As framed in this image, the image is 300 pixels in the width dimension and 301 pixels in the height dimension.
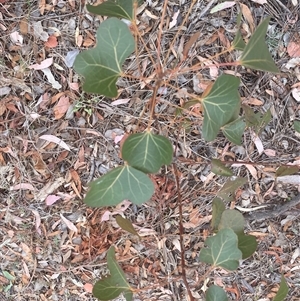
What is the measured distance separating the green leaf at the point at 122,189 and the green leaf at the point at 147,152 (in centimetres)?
2

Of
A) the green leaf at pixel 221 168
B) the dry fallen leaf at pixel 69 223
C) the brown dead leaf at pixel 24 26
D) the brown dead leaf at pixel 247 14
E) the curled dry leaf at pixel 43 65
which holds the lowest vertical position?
the dry fallen leaf at pixel 69 223

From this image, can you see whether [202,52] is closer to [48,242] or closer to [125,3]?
[125,3]

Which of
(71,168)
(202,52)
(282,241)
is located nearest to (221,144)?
(202,52)

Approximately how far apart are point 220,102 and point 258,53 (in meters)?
0.11

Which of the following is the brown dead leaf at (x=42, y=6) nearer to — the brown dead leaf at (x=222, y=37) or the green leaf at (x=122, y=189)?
the brown dead leaf at (x=222, y=37)

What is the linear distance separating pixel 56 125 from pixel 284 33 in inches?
33.5

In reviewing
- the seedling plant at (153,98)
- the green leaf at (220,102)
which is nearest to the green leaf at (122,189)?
the seedling plant at (153,98)

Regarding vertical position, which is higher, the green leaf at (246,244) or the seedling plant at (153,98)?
the seedling plant at (153,98)

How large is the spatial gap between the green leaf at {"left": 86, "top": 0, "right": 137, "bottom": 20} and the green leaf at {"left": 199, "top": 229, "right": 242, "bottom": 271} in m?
0.50

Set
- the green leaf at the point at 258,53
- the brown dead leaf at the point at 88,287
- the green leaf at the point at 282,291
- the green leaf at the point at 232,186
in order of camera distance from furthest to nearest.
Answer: the brown dead leaf at the point at 88,287 < the green leaf at the point at 232,186 < the green leaf at the point at 282,291 < the green leaf at the point at 258,53

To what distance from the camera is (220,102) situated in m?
0.81

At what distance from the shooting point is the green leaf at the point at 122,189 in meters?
0.82

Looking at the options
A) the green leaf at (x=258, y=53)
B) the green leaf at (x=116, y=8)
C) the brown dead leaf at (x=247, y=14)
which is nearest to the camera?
the green leaf at (x=258, y=53)

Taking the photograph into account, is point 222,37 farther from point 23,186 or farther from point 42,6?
point 23,186
